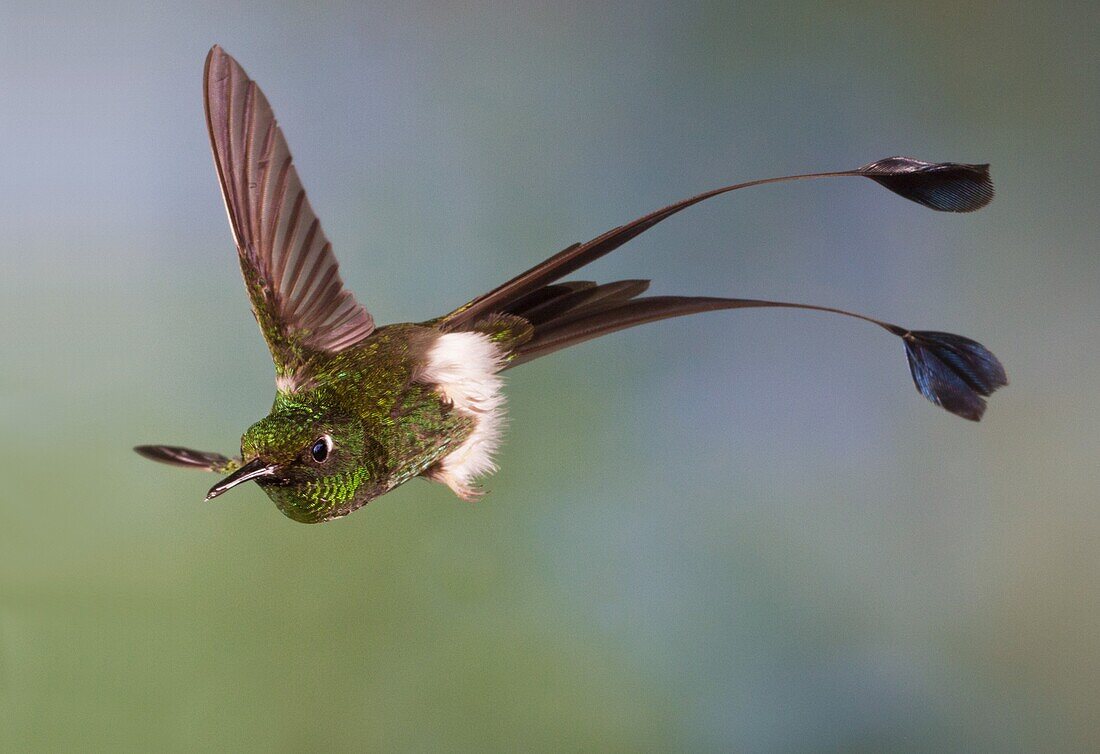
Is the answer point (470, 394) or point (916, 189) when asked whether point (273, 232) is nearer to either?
point (470, 394)

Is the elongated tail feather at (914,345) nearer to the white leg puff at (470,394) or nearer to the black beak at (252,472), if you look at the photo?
the white leg puff at (470,394)

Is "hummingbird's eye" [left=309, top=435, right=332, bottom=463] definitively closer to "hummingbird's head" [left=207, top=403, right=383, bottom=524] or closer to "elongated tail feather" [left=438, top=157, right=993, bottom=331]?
"hummingbird's head" [left=207, top=403, right=383, bottom=524]

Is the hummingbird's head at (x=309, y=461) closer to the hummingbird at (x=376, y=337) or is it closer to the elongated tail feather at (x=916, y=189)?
the hummingbird at (x=376, y=337)

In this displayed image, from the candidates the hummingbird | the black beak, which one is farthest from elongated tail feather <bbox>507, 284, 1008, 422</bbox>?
the black beak

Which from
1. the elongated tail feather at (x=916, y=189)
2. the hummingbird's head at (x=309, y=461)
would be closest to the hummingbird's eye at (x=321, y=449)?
the hummingbird's head at (x=309, y=461)

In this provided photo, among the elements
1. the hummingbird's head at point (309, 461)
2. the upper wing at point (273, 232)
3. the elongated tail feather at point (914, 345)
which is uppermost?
the upper wing at point (273, 232)

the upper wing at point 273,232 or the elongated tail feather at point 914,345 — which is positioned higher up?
the upper wing at point 273,232

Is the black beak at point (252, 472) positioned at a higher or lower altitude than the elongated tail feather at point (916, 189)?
lower
